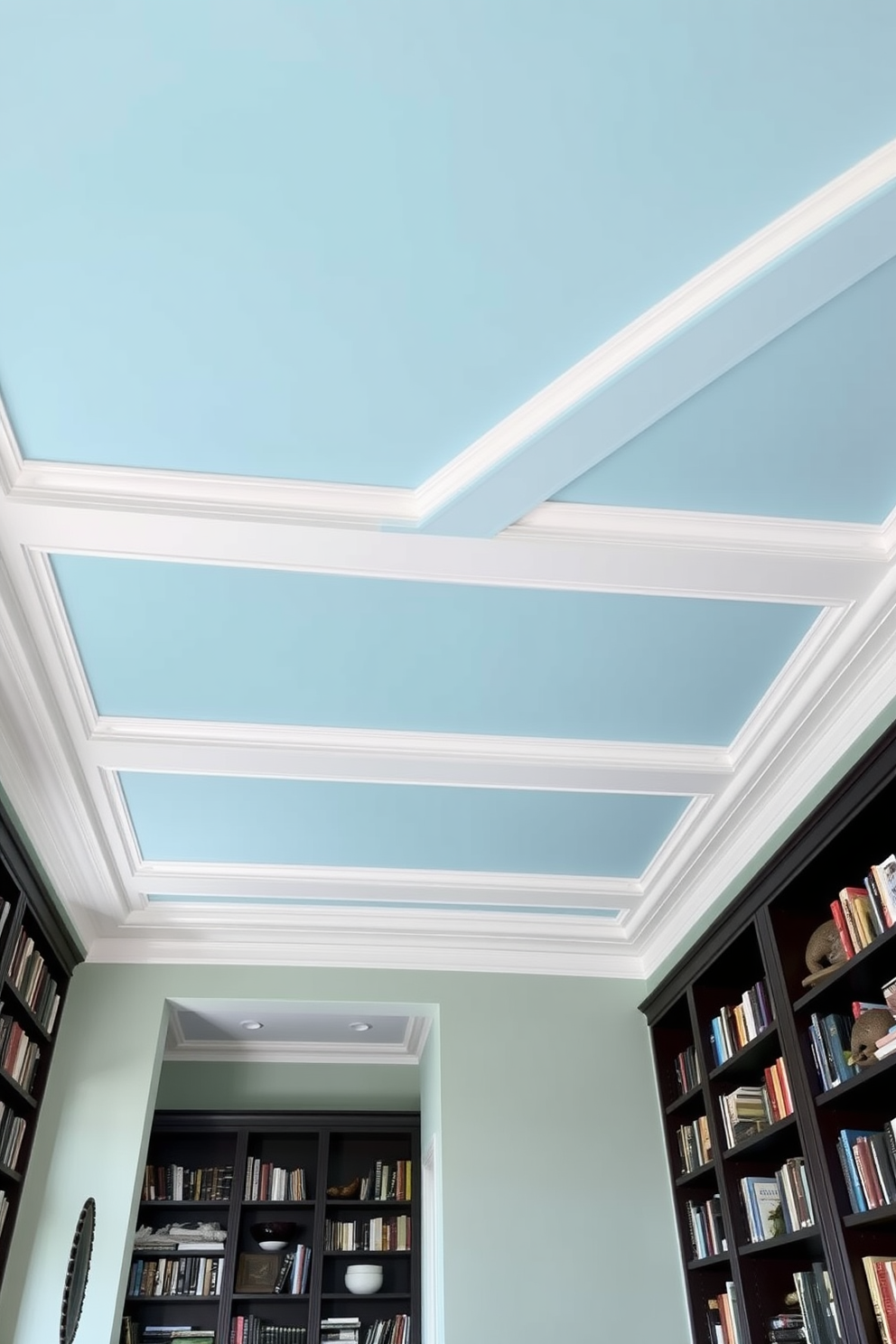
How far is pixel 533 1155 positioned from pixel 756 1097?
1230 mm

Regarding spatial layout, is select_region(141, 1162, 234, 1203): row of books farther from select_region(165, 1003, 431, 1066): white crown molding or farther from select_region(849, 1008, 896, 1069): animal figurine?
select_region(849, 1008, 896, 1069): animal figurine

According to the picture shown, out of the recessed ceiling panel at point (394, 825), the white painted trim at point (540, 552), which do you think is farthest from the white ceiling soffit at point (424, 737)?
the recessed ceiling panel at point (394, 825)

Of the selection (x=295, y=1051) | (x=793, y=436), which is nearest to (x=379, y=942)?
(x=295, y=1051)

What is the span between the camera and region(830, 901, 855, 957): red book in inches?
130

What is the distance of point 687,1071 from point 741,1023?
2.46ft

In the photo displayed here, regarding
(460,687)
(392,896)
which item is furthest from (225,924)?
(460,687)

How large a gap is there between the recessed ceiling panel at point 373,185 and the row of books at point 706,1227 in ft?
11.8

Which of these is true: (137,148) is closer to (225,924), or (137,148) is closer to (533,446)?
(533,446)

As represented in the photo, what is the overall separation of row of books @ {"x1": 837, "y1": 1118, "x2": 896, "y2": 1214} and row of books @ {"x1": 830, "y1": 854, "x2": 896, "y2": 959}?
0.54 meters

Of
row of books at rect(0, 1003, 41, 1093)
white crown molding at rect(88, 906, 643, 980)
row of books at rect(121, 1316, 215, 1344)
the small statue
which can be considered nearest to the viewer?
the small statue

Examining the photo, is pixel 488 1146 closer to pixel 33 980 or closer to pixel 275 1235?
pixel 275 1235

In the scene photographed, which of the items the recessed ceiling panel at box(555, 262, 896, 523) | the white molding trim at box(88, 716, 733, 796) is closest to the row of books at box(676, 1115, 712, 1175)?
the white molding trim at box(88, 716, 733, 796)

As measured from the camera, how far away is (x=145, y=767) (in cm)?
383

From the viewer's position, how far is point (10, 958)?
3.95 meters
